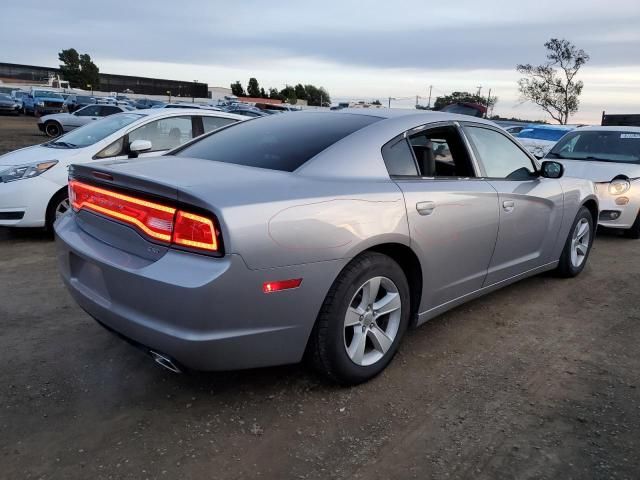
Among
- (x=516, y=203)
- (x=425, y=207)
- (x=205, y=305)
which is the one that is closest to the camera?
(x=205, y=305)

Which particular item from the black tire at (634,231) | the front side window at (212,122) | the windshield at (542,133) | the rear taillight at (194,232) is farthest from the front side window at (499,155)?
the windshield at (542,133)

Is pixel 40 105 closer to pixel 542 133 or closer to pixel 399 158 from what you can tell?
pixel 542 133

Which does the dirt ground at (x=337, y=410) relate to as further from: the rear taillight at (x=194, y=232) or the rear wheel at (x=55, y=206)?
the rear wheel at (x=55, y=206)

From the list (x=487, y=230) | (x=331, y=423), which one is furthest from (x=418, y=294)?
(x=331, y=423)

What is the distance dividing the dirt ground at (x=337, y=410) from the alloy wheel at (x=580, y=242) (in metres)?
1.15

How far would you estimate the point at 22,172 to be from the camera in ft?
19.2

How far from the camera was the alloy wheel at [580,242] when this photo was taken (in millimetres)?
5102

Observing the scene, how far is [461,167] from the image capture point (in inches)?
148

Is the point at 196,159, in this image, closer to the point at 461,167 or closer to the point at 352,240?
the point at 352,240

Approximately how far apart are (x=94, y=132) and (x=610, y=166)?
661 centimetres

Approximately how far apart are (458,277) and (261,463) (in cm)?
179

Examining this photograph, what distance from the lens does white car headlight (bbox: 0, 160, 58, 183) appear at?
19.1 feet

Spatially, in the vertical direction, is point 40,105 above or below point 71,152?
above

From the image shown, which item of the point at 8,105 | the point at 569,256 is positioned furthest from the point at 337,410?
the point at 8,105
